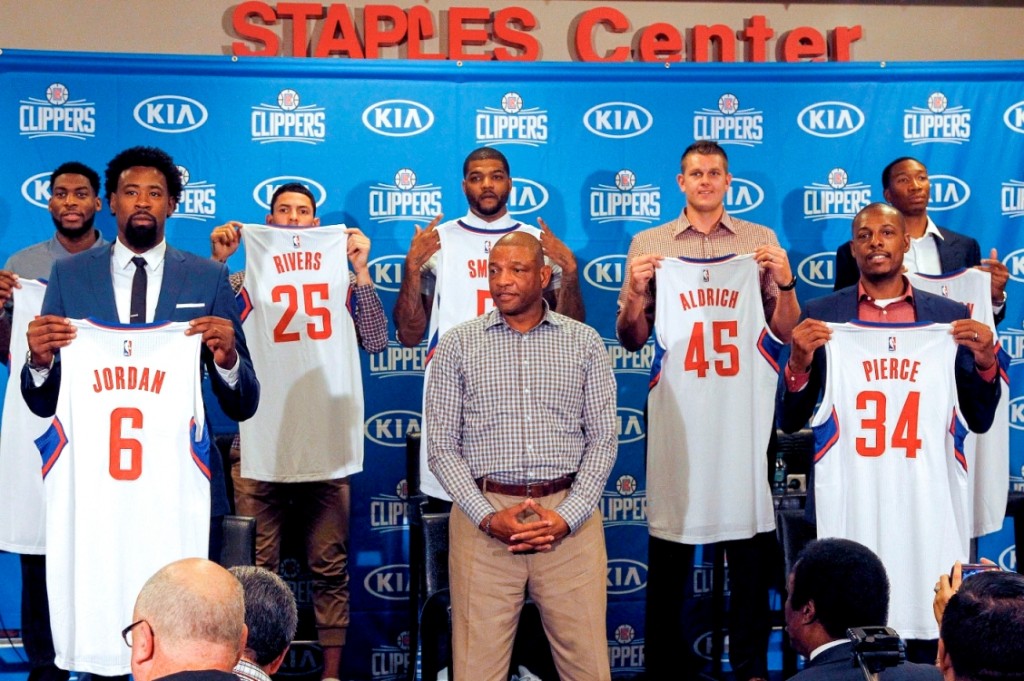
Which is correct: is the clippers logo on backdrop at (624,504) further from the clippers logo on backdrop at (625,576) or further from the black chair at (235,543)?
the black chair at (235,543)

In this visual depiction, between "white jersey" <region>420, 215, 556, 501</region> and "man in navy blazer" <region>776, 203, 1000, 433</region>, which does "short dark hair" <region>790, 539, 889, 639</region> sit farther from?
"white jersey" <region>420, 215, 556, 501</region>

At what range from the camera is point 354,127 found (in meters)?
6.31

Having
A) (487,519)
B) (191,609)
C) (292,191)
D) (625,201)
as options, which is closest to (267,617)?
(191,609)

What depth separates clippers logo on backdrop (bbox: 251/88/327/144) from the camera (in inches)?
246

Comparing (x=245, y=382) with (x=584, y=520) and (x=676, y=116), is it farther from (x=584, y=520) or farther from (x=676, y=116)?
(x=676, y=116)

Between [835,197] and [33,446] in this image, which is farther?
[835,197]

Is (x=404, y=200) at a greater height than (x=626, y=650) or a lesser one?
greater

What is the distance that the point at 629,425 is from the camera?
21.2 ft

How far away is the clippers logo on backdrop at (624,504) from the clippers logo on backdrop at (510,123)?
1.88m

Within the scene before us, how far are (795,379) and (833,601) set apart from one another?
1712mm

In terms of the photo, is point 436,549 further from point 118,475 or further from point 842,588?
point 842,588

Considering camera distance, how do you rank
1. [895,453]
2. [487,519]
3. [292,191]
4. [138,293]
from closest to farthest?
[487,519] → [138,293] → [895,453] → [292,191]

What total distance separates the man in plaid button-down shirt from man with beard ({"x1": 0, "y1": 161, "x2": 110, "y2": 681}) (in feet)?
4.94

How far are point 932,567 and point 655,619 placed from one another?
1.20 meters
